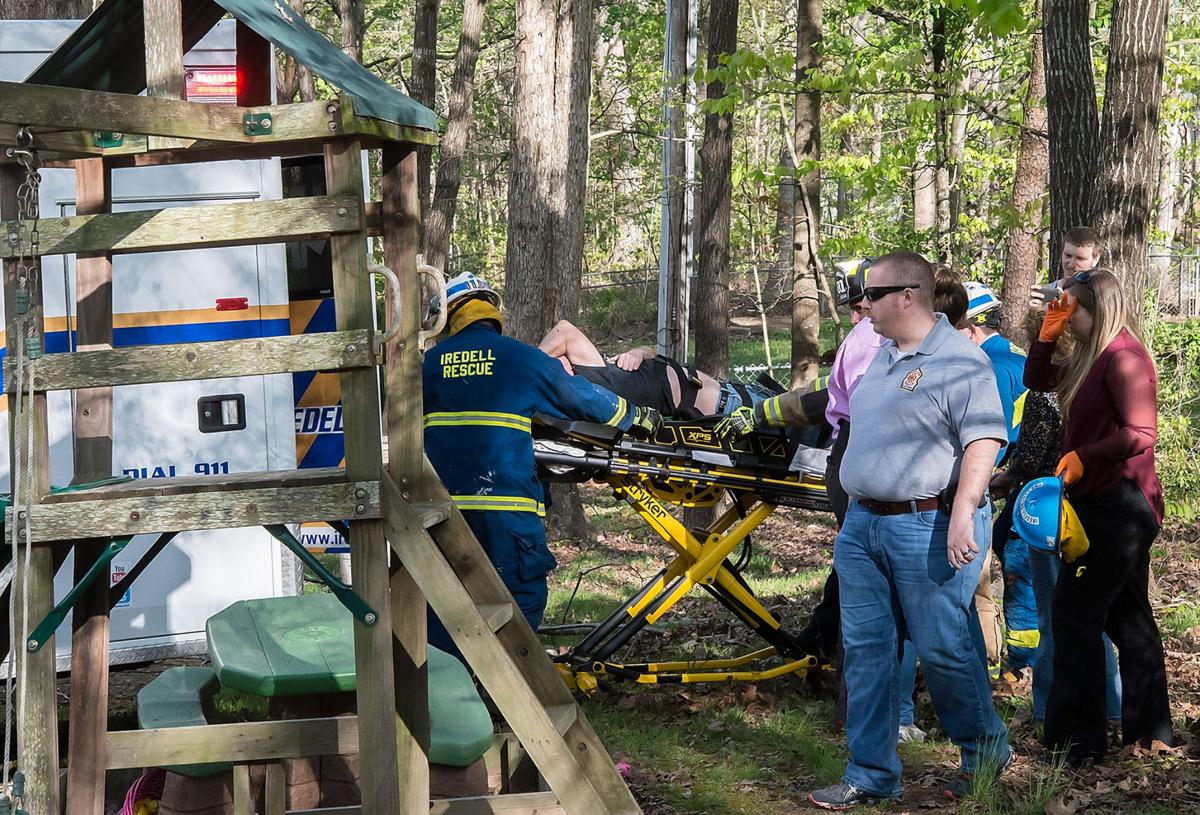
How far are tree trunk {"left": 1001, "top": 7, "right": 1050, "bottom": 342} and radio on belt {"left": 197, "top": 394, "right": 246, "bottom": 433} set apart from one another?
864 cm

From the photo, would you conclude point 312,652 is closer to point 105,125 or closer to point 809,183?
point 105,125

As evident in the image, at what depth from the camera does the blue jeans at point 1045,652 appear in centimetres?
554

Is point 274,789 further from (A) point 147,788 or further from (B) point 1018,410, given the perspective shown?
(B) point 1018,410

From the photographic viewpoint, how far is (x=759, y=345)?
2934cm

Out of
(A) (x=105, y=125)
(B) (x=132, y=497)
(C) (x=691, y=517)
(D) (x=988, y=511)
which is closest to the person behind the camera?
(A) (x=105, y=125)

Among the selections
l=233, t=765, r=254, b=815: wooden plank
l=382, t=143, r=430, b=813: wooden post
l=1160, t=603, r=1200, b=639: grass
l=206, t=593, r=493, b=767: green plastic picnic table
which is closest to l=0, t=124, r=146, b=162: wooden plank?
l=382, t=143, r=430, b=813: wooden post

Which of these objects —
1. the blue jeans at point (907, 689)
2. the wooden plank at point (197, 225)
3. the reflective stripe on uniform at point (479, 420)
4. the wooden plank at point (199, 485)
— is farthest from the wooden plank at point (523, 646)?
the blue jeans at point (907, 689)

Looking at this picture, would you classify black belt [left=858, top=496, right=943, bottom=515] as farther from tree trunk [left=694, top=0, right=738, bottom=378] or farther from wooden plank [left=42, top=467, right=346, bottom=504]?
tree trunk [left=694, top=0, right=738, bottom=378]

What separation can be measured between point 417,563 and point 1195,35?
1380 centimetres

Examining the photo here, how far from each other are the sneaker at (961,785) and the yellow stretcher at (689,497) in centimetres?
148

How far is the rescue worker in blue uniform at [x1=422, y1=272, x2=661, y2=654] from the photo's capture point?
561cm

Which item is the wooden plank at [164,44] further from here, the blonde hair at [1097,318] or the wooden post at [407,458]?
the blonde hair at [1097,318]

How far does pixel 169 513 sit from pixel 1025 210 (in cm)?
1086

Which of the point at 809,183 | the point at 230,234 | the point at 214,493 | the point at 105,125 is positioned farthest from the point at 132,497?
the point at 809,183
